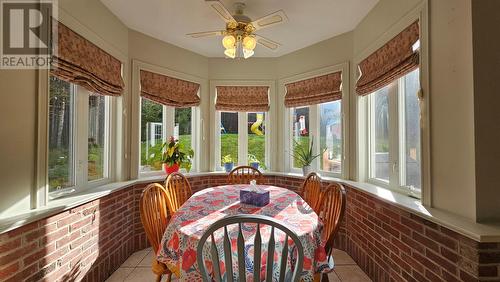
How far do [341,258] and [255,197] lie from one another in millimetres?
1425

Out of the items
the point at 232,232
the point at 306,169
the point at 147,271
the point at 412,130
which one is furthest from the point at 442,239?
the point at 147,271

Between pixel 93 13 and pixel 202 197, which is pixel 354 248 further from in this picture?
pixel 93 13

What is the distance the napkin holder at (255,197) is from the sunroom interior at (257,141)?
0.10 ft

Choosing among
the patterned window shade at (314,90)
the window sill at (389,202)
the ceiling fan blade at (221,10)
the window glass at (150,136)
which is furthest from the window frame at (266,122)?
the ceiling fan blade at (221,10)

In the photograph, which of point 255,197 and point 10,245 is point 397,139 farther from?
point 10,245

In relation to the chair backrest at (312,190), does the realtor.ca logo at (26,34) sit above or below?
above

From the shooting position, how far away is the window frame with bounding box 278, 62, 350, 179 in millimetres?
2744

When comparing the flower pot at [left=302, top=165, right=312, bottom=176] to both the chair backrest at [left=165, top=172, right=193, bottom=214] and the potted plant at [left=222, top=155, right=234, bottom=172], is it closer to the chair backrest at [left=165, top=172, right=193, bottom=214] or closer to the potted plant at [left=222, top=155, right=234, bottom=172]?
the potted plant at [left=222, top=155, right=234, bottom=172]

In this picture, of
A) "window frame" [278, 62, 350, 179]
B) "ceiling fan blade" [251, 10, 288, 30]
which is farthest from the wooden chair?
"window frame" [278, 62, 350, 179]

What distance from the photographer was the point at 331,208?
5.56 feet

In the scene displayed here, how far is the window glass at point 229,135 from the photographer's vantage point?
11.5 feet

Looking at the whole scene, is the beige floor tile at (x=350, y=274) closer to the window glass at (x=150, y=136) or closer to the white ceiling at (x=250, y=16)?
the window glass at (x=150, y=136)

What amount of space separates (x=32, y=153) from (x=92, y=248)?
937 mm

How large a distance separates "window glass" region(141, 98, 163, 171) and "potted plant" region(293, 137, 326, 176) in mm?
1824
